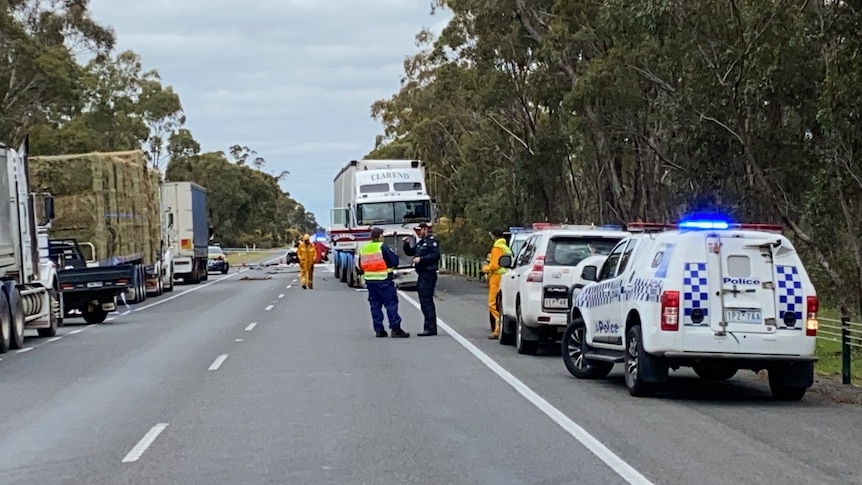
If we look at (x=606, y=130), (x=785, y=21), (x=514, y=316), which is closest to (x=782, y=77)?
(x=785, y=21)

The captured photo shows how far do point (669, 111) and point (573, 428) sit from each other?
14.6 m

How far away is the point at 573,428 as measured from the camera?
1090 centimetres

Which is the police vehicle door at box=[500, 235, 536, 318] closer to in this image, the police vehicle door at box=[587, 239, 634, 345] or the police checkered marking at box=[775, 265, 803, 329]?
the police vehicle door at box=[587, 239, 634, 345]

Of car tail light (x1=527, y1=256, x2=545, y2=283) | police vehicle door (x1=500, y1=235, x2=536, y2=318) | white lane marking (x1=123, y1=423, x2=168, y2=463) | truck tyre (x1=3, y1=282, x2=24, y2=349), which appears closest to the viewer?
white lane marking (x1=123, y1=423, x2=168, y2=463)

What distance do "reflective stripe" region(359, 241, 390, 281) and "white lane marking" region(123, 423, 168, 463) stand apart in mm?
8812

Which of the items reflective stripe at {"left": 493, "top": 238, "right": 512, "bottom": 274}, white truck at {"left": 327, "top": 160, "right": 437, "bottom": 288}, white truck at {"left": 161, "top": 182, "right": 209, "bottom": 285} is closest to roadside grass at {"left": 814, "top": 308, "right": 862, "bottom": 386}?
reflective stripe at {"left": 493, "top": 238, "right": 512, "bottom": 274}

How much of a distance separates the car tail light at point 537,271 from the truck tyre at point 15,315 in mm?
8938

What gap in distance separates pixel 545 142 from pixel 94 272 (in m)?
18.1

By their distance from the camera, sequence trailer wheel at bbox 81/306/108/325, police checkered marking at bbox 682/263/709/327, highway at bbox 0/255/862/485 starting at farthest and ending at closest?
trailer wheel at bbox 81/306/108/325 → police checkered marking at bbox 682/263/709/327 → highway at bbox 0/255/862/485

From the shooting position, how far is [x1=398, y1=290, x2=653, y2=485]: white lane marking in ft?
28.8

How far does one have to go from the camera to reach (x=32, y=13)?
178 ft

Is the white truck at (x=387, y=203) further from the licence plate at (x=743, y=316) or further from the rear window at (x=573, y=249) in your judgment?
the licence plate at (x=743, y=316)

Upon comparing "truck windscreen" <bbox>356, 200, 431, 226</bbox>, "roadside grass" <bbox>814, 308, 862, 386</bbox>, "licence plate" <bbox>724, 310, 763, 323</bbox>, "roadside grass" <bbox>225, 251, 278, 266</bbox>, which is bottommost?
"roadside grass" <bbox>225, 251, 278, 266</bbox>

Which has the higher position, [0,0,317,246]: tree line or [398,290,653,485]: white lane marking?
[0,0,317,246]: tree line
